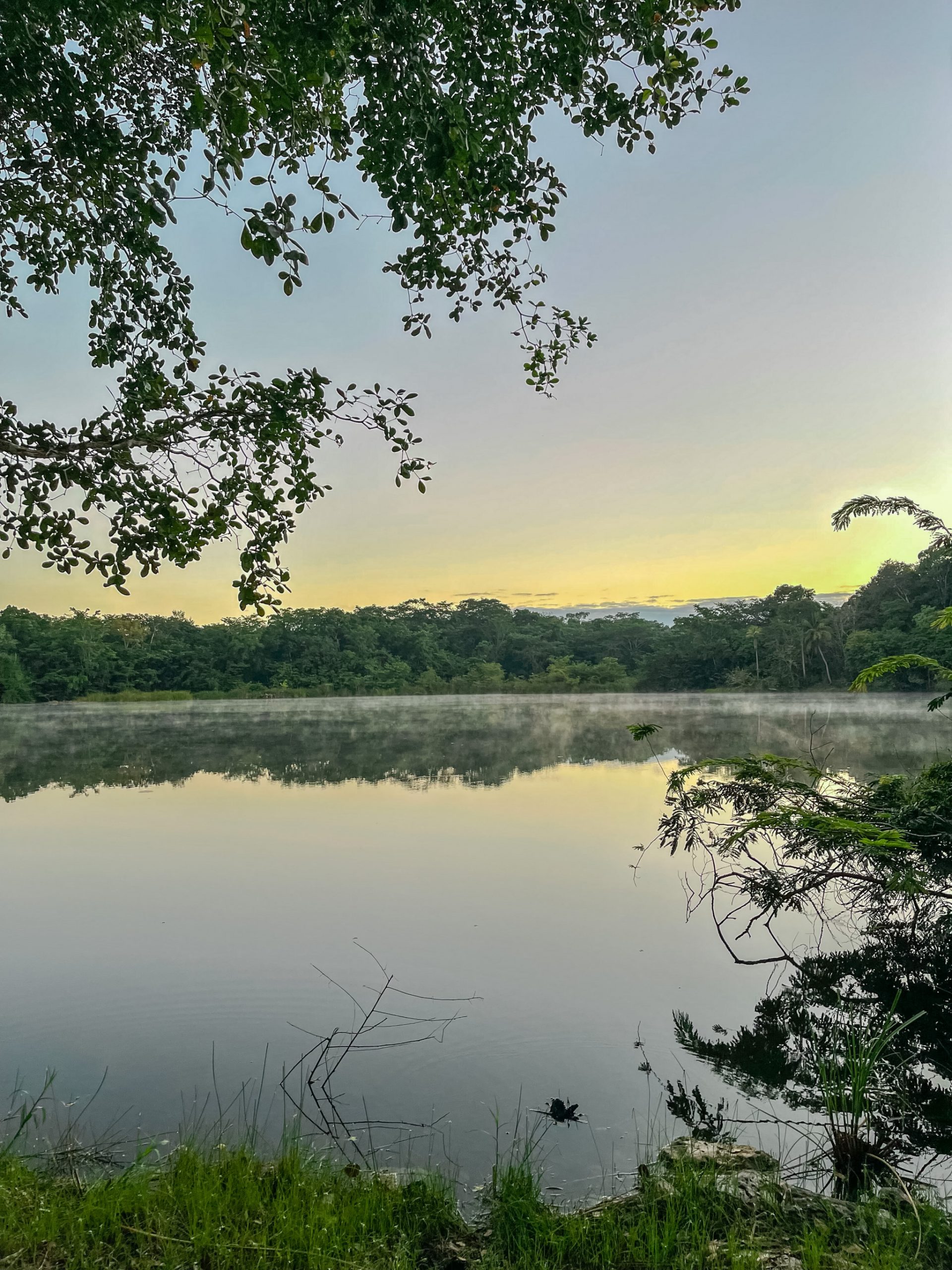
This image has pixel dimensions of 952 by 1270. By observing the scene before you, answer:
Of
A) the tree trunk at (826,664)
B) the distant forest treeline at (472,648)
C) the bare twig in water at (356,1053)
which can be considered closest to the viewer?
the bare twig in water at (356,1053)

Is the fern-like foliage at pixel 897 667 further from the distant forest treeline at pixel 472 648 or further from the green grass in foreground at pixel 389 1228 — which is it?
the distant forest treeline at pixel 472 648

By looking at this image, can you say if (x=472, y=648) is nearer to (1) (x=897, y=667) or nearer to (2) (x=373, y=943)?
(2) (x=373, y=943)

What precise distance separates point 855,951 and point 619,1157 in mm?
2371

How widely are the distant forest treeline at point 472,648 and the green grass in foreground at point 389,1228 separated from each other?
89.3 feet

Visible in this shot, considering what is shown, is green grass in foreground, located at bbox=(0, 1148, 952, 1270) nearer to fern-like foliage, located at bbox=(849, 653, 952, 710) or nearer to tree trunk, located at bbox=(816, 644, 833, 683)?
fern-like foliage, located at bbox=(849, 653, 952, 710)

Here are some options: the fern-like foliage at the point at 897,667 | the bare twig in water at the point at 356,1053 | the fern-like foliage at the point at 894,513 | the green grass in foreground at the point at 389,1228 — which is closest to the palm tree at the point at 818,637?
the fern-like foliage at the point at 894,513

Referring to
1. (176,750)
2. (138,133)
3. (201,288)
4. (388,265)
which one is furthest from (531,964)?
(176,750)

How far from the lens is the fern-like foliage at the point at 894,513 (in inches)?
148

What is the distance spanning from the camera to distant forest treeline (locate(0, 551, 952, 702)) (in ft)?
108

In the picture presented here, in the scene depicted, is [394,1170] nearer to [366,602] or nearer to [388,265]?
[388,265]

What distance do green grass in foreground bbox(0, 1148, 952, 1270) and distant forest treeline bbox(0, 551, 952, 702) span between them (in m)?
27.2

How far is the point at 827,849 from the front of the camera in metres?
3.43

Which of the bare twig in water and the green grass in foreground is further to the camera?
the bare twig in water

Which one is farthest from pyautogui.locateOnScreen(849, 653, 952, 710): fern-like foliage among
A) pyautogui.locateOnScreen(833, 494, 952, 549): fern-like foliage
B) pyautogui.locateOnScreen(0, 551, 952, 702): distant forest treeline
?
pyautogui.locateOnScreen(0, 551, 952, 702): distant forest treeline
